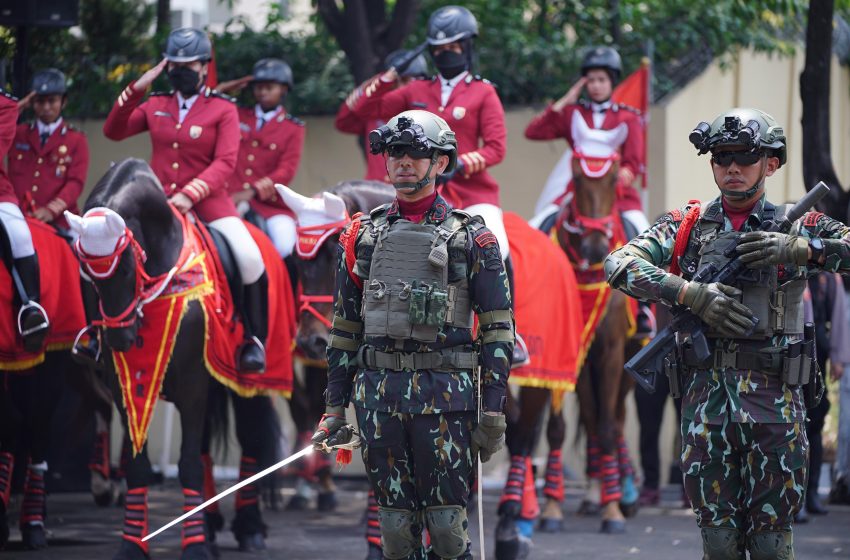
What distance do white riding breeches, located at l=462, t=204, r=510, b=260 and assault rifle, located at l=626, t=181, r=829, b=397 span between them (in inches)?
123

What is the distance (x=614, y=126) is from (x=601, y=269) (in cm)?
116

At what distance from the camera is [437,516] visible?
649cm

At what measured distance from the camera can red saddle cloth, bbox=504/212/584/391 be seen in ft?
32.2

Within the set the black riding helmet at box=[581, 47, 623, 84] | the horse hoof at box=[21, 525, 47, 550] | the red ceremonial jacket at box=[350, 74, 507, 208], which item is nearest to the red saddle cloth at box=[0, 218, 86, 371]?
the horse hoof at box=[21, 525, 47, 550]

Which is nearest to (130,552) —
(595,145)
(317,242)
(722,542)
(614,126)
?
(317,242)

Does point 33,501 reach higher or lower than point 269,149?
lower

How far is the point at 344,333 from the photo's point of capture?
6641 millimetres

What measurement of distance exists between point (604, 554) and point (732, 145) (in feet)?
13.6

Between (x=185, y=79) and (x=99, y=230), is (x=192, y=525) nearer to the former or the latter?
(x=99, y=230)

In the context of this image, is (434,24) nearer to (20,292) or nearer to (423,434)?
(20,292)

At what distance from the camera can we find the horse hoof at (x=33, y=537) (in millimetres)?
9484

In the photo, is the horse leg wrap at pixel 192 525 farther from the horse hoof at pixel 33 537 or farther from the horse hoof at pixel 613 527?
the horse hoof at pixel 613 527

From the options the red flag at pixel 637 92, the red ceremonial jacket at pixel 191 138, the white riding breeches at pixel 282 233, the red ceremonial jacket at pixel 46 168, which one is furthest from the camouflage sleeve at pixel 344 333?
the red flag at pixel 637 92

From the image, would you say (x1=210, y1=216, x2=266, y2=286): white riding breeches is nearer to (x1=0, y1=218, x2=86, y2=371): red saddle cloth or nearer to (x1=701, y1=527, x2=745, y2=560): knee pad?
(x1=0, y1=218, x2=86, y2=371): red saddle cloth
